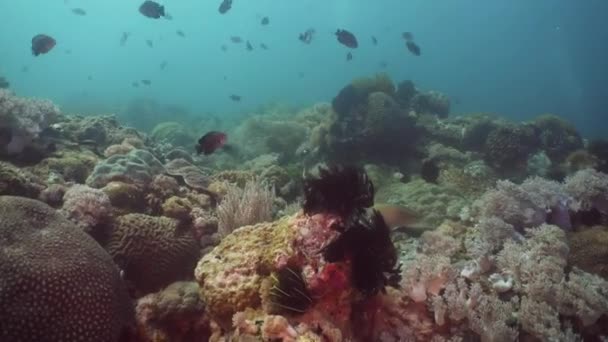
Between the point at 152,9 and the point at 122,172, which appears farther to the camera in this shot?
the point at 152,9

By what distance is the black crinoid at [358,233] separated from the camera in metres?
3.68

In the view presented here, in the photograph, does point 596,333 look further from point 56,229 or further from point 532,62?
point 532,62

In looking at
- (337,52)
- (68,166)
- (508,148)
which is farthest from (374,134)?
(337,52)

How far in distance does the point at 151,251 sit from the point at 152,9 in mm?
7283

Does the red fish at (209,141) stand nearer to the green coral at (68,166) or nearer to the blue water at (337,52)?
the green coral at (68,166)

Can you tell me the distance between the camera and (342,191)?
398 cm

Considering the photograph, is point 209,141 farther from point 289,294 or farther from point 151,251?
point 289,294

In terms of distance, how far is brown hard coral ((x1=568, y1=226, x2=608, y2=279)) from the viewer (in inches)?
213

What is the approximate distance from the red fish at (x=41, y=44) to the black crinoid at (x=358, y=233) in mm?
8916

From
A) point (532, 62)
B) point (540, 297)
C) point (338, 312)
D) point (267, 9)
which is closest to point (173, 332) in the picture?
point (338, 312)

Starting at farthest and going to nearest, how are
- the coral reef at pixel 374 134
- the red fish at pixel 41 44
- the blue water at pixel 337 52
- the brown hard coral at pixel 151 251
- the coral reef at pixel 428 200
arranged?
1. the blue water at pixel 337 52
2. the coral reef at pixel 374 134
3. the red fish at pixel 41 44
4. the coral reef at pixel 428 200
5. the brown hard coral at pixel 151 251

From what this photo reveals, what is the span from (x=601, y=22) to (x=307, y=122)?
110 meters

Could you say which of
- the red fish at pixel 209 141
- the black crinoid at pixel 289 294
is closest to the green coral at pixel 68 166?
the red fish at pixel 209 141

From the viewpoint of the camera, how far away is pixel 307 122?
65.2 ft
